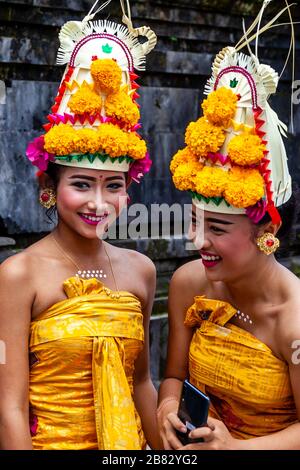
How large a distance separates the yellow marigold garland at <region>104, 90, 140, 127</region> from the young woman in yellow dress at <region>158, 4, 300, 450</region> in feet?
0.86

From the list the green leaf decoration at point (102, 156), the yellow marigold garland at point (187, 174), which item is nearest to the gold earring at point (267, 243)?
the yellow marigold garland at point (187, 174)

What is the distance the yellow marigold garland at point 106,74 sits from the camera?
11.1ft

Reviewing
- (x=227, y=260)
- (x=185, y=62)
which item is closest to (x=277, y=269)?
(x=227, y=260)

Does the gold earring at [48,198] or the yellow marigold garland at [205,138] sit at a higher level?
the yellow marigold garland at [205,138]

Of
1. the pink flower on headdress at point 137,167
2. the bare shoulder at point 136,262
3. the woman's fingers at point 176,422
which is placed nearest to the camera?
the woman's fingers at point 176,422

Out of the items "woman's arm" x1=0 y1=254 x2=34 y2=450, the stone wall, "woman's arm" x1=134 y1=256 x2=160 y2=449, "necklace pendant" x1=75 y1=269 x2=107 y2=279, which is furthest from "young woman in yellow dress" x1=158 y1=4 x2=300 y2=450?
the stone wall

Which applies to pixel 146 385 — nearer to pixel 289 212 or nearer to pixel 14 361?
pixel 14 361

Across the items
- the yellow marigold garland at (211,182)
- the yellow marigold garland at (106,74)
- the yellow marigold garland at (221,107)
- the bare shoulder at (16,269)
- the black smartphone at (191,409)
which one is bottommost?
the black smartphone at (191,409)

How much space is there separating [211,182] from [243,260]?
347 millimetres

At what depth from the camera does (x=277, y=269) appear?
346 cm

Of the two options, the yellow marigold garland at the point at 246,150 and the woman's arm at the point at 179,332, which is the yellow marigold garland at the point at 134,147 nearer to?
the yellow marigold garland at the point at 246,150

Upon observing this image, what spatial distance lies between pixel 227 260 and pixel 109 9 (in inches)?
111

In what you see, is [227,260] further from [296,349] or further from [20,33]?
[20,33]

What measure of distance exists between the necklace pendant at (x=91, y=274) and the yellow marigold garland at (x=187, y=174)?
20.3 inches
